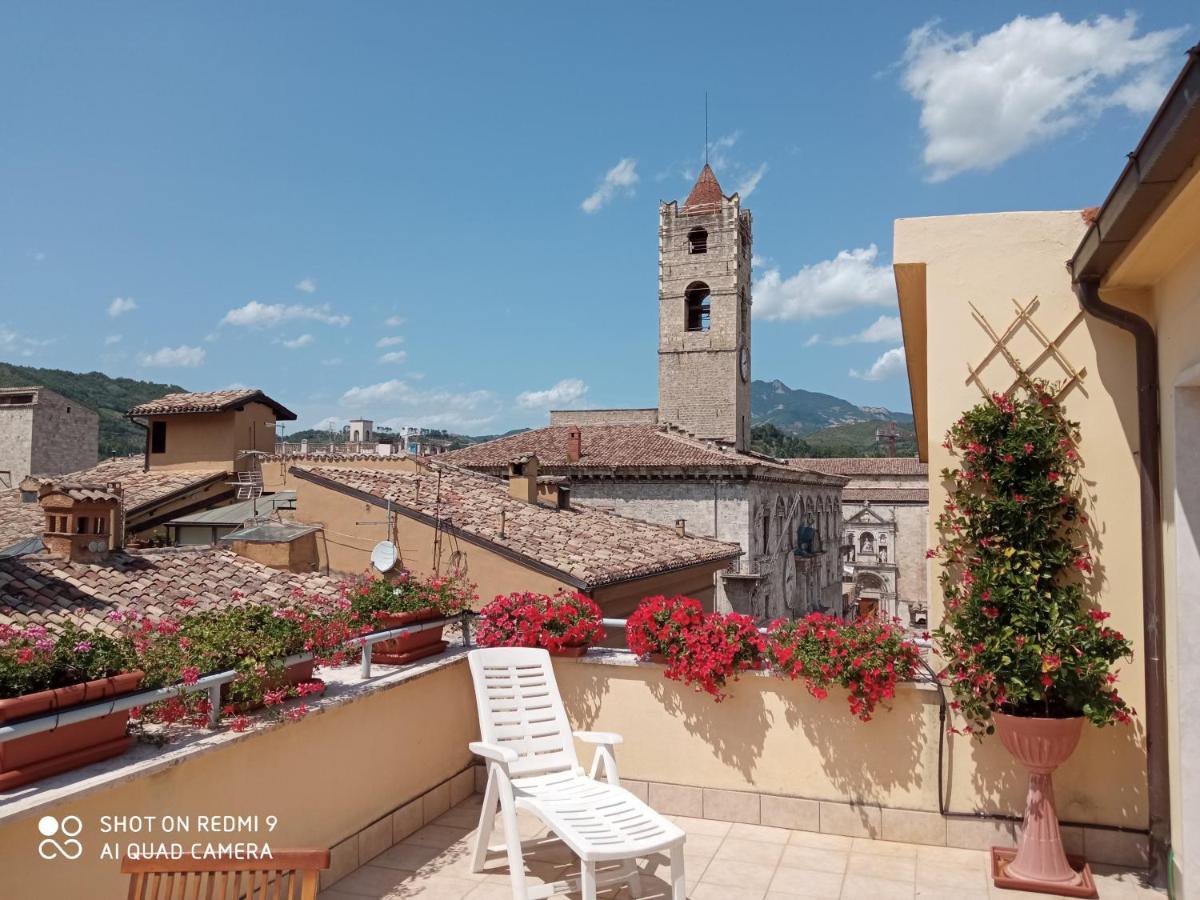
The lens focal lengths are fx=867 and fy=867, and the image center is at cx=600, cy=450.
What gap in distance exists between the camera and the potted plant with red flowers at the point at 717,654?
5.04 meters

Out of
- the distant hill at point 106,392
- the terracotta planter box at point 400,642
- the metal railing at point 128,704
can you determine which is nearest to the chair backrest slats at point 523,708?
the terracotta planter box at point 400,642

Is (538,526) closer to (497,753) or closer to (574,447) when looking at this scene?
(497,753)

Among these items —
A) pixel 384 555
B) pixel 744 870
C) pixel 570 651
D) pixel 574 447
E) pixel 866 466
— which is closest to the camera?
pixel 744 870

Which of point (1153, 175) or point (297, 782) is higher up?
point (1153, 175)

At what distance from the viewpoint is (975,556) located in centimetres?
464

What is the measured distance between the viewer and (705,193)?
37844 millimetres

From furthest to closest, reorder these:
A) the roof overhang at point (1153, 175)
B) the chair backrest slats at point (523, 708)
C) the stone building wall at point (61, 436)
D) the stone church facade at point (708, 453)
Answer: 1. the stone building wall at point (61, 436)
2. the stone church facade at point (708, 453)
3. the chair backrest slats at point (523, 708)
4. the roof overhang at point (1153, 175)

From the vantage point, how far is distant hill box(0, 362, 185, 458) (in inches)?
1812

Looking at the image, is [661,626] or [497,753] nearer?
[497,753]

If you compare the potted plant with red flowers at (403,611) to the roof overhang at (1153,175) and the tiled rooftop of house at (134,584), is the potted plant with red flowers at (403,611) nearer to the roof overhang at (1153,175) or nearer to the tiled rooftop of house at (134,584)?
the tiled rooftop of house at (134,584)

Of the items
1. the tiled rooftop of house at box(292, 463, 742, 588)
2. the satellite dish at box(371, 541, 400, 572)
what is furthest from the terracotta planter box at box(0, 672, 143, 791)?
the tiled rooftop of house at box(292, 463, 742, 588)

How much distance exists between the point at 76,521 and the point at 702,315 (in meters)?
29.8

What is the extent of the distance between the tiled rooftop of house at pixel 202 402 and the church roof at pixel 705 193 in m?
20.9

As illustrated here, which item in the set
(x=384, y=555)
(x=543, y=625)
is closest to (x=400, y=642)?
(x=543, y=625)
